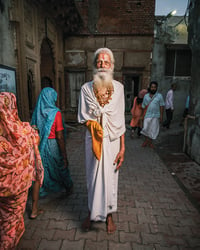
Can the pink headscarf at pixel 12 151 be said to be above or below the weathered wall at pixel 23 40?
below

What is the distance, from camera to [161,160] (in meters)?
5.19

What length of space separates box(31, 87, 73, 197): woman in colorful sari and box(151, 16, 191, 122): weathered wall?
8.72 metres

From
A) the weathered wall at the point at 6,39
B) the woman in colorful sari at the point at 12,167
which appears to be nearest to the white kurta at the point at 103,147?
the woman in colorful sari at the point at 12,167

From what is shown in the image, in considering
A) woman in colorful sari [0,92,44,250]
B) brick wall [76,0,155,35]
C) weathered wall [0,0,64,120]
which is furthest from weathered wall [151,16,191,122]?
woman in colorful sari [0,92,44,250]

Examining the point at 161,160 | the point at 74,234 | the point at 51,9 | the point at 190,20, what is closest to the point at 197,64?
the point at 190,20

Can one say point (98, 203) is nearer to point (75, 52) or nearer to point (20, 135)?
point (20, 135)

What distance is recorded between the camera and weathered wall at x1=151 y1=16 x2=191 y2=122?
1016 cm

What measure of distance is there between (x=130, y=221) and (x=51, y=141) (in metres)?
1.68

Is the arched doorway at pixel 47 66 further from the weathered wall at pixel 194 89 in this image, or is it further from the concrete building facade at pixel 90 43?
the weathered wall at pixel 194 89

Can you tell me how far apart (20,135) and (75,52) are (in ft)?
31.0

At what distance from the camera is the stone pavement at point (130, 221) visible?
7.64 ft

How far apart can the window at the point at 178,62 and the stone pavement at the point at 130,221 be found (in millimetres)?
8157

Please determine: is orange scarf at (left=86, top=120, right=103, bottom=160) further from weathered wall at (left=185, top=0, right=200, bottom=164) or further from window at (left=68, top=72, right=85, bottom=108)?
window at (left=68, top=72, right=85, bottom=108)

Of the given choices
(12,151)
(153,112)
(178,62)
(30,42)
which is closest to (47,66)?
(30,42)
